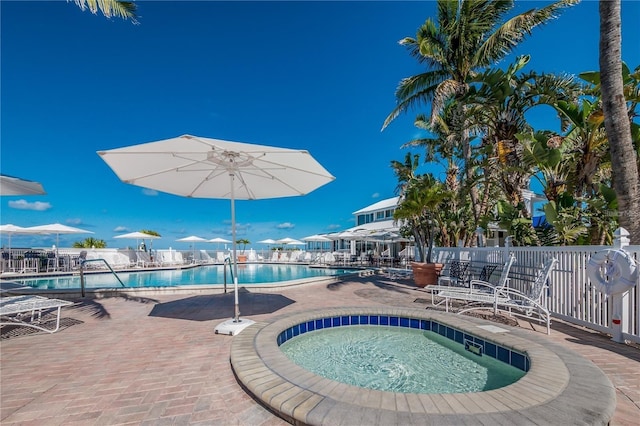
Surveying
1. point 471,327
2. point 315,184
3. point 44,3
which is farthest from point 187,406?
point 44,3

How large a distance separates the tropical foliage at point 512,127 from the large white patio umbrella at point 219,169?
5.33 m

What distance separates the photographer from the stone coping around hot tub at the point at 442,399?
1.87 m

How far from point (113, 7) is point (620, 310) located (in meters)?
10.7

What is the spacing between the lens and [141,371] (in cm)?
307

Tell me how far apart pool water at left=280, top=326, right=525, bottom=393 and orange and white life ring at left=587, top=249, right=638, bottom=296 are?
1.96 metres

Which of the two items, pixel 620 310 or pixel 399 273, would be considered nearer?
pixel 620 310

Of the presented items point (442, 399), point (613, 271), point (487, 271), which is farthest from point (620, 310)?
point (442, 399)

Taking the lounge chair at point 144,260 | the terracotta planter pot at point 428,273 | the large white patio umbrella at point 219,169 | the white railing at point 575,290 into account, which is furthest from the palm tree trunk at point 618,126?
the lounge chair at point 144,260

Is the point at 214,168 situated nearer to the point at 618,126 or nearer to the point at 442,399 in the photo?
the point at 442,399

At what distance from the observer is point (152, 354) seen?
3.57 m

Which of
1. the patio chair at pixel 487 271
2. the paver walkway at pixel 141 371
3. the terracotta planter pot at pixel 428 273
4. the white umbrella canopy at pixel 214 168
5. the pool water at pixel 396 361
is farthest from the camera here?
the terracotta planter pot at pixel 428 273

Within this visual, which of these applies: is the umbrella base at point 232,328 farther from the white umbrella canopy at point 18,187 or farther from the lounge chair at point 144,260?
the lounge chair at point 144,260

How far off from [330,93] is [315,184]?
81.9 ft

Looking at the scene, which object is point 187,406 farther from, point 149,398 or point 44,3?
point 44,3
